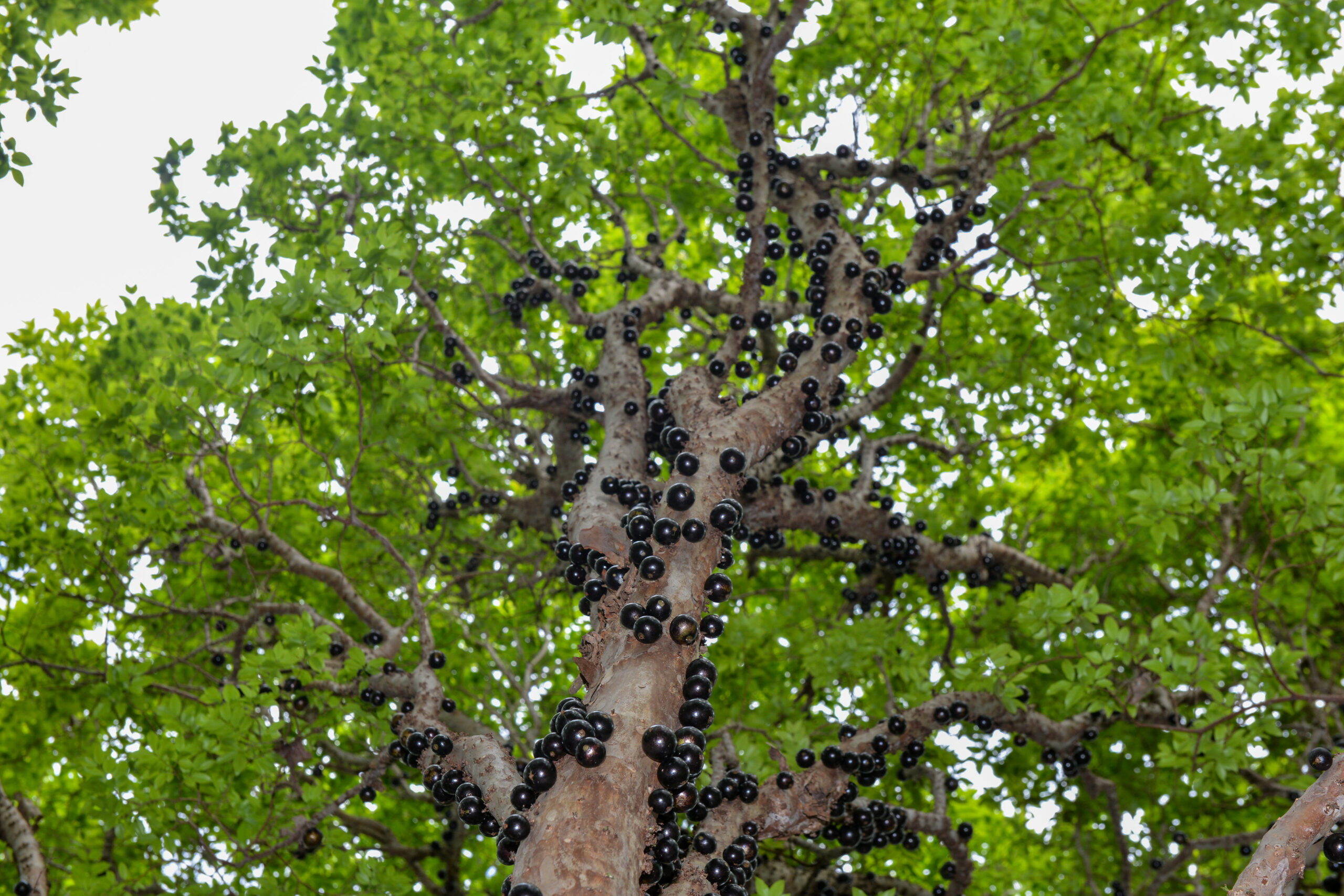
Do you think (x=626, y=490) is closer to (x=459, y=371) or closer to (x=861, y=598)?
(x=459, y=371)

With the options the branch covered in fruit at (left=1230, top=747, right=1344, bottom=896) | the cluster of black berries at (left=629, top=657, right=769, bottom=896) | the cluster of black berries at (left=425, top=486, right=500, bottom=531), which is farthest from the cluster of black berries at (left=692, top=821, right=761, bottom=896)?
the cluster of black berries at (left=425, top=486, right=500, bottom=531)

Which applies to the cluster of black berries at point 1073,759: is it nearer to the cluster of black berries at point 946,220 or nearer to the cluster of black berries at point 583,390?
the cluster of black berries at point 946,220

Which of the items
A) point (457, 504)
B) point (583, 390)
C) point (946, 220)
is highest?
point (946, 220)

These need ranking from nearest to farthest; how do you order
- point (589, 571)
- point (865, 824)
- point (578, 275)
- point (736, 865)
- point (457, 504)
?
1. point (736, 865)
2. point (589, 571)
3. point (865, 824)
4. point (578, 275)
5. point (457, 504)

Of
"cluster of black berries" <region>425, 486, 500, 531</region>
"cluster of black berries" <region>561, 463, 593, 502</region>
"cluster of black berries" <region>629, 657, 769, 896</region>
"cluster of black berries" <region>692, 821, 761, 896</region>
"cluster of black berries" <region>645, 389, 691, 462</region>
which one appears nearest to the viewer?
"cluster of black berries" <region>629, 657, 769, 896</region>

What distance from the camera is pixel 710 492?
459 centimetres

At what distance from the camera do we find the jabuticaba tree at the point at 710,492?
515 centimetres

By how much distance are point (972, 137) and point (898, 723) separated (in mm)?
5770

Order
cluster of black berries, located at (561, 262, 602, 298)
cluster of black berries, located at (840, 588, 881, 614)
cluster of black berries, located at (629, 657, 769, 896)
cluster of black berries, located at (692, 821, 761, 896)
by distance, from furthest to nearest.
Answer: cluster of black berries, located at (840, 588, 881, 614) → cluster of black berries, located at (561, 262, 602, 298) → cluster of black berries, located at (692, 821, 761, 896) → cluster of black berries, located at (629, 657, 769, 896)

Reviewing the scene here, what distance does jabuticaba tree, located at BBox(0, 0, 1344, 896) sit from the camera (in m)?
5.15

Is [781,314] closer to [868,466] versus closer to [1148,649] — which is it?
[868,466]

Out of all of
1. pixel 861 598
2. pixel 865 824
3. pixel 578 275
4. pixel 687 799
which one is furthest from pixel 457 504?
pixel 687 799

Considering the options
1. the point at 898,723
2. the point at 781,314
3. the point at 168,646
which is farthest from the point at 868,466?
the point at 168,646

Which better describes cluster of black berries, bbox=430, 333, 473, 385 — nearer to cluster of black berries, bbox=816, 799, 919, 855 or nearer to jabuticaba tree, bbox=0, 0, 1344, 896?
jabuticaba tree, bbox=0, 0, 1344, 896
